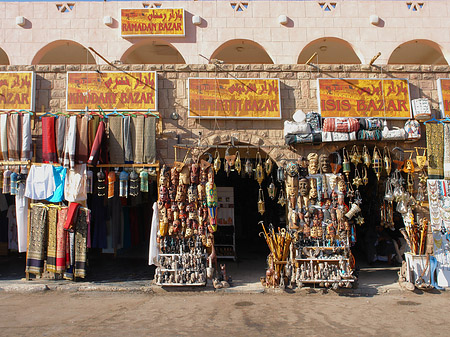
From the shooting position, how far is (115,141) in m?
7.41

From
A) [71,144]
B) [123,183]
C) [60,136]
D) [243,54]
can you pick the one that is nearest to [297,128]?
[123,183]

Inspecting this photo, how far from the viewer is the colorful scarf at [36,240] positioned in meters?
7.39

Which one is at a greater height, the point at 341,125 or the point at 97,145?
the point at 341,125

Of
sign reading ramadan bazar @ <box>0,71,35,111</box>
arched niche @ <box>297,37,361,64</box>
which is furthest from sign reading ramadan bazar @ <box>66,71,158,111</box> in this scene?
arched niche @ <box>297,37,361,64</box>

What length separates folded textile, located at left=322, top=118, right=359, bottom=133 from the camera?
Answer: 737cm

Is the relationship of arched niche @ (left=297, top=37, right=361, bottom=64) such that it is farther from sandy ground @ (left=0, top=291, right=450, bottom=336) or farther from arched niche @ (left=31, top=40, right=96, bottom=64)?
sandy ground @ (left=0, top=291, right=450, bottom=336)

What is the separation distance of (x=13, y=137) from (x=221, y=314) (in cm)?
518

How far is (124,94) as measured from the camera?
7.70 m

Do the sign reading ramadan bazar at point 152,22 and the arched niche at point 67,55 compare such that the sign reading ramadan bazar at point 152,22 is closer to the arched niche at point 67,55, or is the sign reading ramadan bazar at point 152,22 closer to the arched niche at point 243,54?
the arched niche at point 67,55

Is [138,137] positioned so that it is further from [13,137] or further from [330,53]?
[330,53]

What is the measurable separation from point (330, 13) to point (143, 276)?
8.27 meters

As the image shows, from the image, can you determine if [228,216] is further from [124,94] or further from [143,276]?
[124,94]

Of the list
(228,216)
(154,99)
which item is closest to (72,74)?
(154,99)

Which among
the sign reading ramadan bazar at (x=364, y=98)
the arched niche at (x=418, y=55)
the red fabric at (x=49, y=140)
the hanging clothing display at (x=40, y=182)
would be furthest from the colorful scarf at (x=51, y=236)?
the arched niche at (x=418, y=55)
